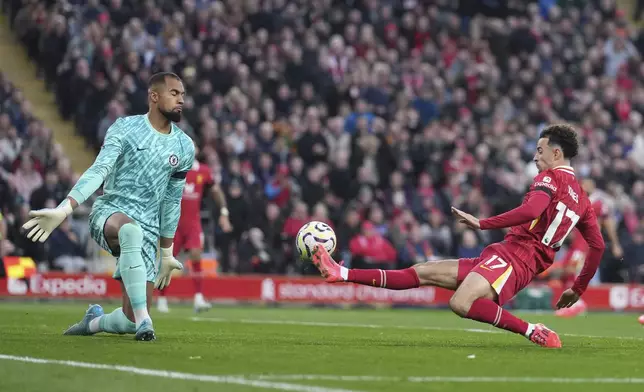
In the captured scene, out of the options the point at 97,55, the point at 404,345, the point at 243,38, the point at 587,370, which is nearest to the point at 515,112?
the point at 243,38

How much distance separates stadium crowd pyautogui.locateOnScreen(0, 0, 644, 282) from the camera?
75.8 ft

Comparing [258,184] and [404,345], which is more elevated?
[258,184]

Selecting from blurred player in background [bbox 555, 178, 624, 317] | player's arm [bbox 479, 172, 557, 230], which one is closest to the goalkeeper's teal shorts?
player's arm [bbox 479, 172, 557, 230]

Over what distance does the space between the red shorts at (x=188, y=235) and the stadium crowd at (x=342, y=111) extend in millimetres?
1999

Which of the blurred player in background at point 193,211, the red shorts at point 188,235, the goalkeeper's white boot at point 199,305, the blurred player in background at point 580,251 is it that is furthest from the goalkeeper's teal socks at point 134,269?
the blurred player in background at point 580,251

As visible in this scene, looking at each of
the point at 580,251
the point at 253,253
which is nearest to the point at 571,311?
the point at 580,251

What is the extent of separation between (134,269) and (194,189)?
28.9 feet

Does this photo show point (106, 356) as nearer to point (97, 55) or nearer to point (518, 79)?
point (97, 55)

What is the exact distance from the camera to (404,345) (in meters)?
11.1

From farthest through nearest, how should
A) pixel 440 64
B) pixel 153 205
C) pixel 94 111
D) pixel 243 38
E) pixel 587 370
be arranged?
pixel 440 64 < pixel 243 38 < pixel 94 111 < pixel 153 205 < pixel 587 370

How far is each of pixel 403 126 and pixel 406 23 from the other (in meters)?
3.60

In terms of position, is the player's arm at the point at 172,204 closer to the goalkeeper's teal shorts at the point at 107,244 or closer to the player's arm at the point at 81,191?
the goalkeeper's teal shorts at the point at 107,244

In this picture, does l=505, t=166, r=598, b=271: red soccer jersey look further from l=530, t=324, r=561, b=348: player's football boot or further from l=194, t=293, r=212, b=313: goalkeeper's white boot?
l=194, t=293, r=212, b=313: goalkeeper's white boot

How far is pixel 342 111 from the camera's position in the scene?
25.8 meters
